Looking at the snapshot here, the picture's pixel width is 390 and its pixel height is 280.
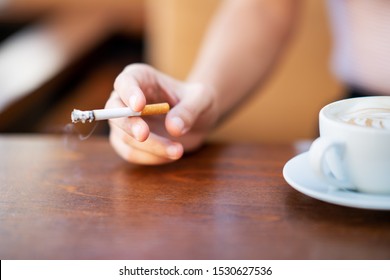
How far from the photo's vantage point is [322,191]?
53cm

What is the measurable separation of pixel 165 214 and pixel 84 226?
0.08 m

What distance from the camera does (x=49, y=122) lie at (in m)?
2.03

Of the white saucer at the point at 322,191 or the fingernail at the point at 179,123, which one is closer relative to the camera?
the white saucer at the point at 322,191

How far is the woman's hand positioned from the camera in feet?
2.02

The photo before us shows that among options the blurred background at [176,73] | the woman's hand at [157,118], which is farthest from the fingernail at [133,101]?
the blurred background at [176,73]

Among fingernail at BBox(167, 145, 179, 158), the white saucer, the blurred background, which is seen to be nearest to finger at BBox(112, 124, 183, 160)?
fingernail at BBox(167, 145, 179, 158)

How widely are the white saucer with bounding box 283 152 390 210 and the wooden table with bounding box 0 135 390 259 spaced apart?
0.08 feet

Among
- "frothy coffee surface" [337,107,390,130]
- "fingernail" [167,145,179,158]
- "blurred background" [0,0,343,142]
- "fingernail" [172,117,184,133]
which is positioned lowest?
"blurred background" [0,0,343,142]

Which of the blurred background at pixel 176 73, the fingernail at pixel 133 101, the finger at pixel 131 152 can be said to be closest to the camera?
the fingernail at pixel 133 101

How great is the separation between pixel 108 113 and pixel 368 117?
253 millimetres

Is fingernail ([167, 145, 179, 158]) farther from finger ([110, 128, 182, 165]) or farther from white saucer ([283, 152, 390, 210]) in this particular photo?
white saucer ([283, 152, 390, 210])

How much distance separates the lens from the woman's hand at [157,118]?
2.02ft

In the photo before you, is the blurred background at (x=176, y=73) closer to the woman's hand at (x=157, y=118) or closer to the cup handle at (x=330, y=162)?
the woman's hand at (x=157, y=118)
